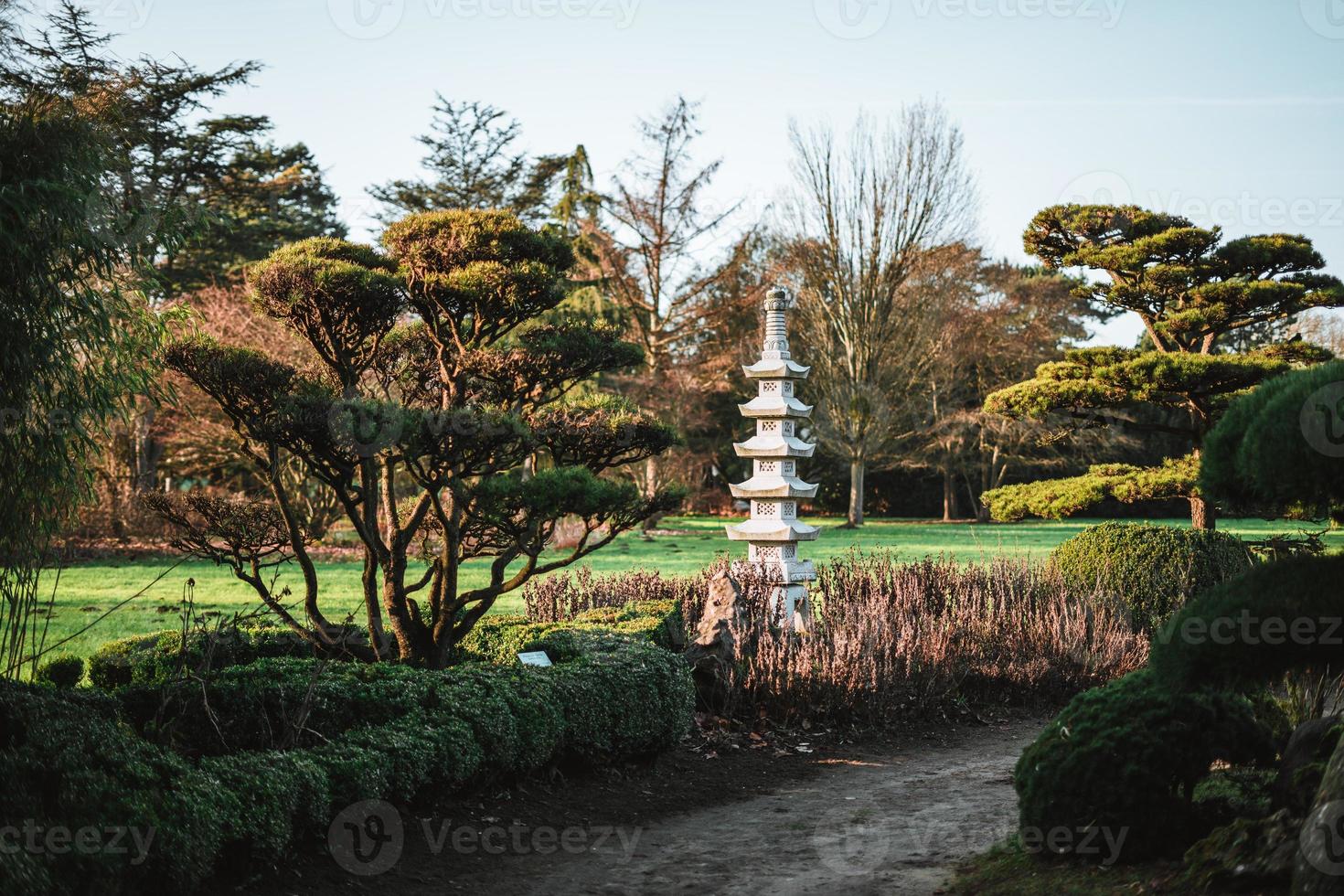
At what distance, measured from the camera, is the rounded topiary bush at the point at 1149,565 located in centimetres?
983

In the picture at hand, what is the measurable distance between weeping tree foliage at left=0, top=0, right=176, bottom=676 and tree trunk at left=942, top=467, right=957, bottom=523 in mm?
29308

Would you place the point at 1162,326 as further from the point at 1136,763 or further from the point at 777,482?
the point at 1136,763

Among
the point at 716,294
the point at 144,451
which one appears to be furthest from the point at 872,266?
the point at 144,451

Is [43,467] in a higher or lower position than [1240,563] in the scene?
higher

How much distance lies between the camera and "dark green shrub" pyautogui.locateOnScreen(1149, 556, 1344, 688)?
11.0 feet

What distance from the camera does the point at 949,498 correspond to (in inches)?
1352

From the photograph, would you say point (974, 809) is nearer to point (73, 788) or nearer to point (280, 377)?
point (73, 788)

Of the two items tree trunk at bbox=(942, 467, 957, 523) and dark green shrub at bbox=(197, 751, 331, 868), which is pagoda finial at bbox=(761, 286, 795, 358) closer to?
dark green shrub at bbox=(197, 751, 331, 868)

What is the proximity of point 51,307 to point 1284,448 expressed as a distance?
16.6ft

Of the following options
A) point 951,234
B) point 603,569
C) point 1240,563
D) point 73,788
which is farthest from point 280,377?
point 951,234

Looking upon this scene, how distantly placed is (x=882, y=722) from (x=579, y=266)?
19.9 metres

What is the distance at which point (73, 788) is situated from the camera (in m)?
3.45

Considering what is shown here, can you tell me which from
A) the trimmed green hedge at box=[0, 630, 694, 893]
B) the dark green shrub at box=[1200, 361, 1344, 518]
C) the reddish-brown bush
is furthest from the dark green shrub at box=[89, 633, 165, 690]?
the dark green shrub at box=[1200, 361, 1344, 518]

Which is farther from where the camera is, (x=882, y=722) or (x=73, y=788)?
(x=882, y=722)
